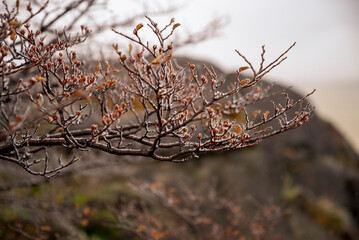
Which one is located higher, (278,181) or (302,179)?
(302,179)

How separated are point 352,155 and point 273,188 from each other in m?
9.06

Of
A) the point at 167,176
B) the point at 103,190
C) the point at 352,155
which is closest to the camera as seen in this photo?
the point at 103,190

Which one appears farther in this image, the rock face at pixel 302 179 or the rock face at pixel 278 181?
the rock face at pixel 302 179

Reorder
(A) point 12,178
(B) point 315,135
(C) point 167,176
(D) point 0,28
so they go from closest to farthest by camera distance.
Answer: (D) point 0,28, (A) point 12,178, (C) point 167,176, (B) point 315,135

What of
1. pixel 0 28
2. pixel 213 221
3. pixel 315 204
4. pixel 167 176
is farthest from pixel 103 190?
pixel 315 204

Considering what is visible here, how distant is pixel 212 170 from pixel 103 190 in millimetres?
4267

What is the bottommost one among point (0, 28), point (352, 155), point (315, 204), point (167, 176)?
point (315, 204)

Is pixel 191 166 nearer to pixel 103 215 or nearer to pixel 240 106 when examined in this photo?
pixel 103 215

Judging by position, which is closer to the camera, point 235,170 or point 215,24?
point 215,24

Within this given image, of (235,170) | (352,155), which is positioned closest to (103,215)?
(235,170)

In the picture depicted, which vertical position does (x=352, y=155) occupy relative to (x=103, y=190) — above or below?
above

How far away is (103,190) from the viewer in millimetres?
8820

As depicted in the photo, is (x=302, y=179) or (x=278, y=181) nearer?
(x=278, y=181)

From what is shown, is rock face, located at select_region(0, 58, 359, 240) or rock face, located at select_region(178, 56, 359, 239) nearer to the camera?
rock face, located at select_region(0, 58, 359, 240)
